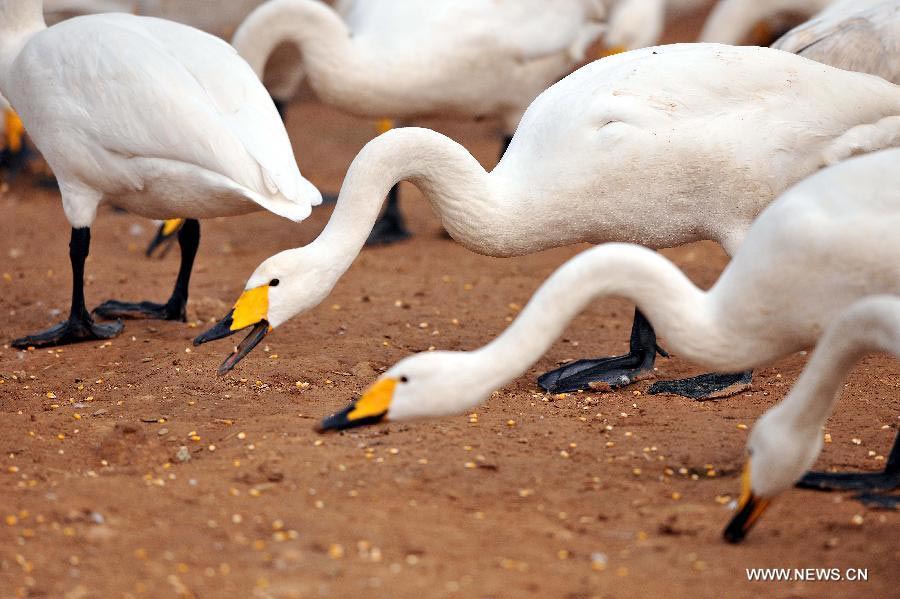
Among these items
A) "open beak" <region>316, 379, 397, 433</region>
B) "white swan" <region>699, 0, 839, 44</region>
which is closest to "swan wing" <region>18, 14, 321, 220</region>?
"open beak" <region>316, 379, 397, 433</region>

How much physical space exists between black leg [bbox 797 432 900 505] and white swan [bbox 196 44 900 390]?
1.32m

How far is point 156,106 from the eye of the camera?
5672 millimetres

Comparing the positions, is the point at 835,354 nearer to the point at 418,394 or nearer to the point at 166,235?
the point at 418,394

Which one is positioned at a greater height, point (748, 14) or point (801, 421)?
point (748, 14)

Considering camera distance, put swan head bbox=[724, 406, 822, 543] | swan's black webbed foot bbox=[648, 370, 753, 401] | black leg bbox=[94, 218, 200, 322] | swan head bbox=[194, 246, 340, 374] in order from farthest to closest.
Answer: black leg bbox=[94, 218, 200, 322], swan's black webbed foot bbox=[648, 370, 753, 401], swan head bbox=[194, 246, 340, 374], swan head bbox=[724, 406, 822, 543]

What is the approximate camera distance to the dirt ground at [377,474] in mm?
3609

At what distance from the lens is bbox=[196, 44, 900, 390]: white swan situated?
511 centimetres

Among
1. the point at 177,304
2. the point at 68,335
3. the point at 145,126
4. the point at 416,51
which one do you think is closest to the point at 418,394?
the point at 145,126

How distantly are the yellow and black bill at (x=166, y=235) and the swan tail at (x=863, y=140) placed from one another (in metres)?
3.24

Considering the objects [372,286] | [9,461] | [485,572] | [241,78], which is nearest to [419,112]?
[372,286]

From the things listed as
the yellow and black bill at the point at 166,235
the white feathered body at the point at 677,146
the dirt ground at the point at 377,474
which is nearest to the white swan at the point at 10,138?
the yellow and black bill at the point at 166,235

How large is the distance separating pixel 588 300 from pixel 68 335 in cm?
309

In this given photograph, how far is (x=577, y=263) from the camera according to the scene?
4078mm

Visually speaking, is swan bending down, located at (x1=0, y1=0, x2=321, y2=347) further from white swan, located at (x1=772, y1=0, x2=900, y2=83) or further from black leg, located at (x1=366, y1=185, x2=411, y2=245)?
white swan, located at (x1=772, y1=0, x2=900, y2=83)
